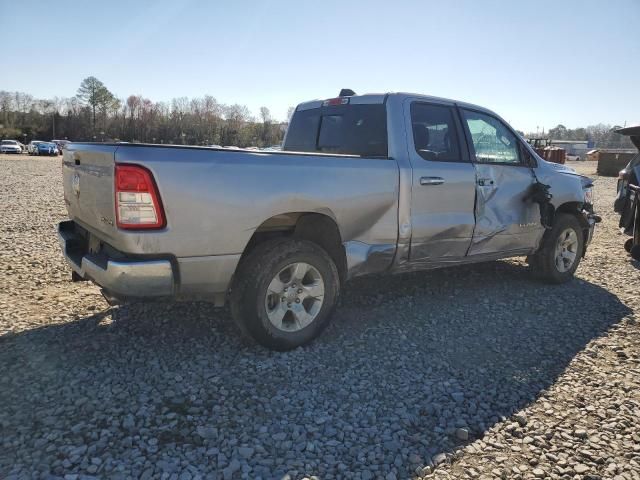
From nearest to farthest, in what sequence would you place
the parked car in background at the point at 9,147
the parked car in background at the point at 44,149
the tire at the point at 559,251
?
the tire at the point at 559,251 < the parked car in background at the point at 9,147 < the parked car in background at the point at 44,149

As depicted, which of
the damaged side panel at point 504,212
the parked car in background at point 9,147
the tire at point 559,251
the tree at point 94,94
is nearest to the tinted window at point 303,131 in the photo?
the damaged side panel at point 504,212

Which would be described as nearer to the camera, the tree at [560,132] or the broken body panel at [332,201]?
the broken body panel at [332,201]

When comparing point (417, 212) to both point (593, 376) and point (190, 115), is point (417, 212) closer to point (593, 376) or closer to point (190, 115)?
point (593, 376)

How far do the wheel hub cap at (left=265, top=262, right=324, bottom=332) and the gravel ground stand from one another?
0.83 ft

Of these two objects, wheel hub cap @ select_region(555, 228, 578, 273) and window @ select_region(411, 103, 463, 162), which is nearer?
window @ select_region(411, 103, 463, 162)

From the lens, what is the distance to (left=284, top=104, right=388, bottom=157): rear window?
4395 mm

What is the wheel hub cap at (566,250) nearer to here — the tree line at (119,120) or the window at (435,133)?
the window at (435,133)

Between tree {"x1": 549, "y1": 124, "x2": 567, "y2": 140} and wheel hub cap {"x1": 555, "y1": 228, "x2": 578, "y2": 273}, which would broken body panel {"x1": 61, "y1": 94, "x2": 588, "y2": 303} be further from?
tree {"x1": 549, "y1": 124, "x2": 567, "y2": 140}

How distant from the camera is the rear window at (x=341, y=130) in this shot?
4.39m

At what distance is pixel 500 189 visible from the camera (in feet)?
16.5

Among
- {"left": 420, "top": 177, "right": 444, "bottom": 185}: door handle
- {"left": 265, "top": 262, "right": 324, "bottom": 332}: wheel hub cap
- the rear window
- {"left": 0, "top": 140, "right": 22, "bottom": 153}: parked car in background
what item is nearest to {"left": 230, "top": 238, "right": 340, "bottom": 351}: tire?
{"left": 265, "top": 262, "right": 324, "bottom": 332}: wheel hub cap

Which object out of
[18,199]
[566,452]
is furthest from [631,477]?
[18,199]

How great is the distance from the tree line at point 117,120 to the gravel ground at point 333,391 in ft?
240

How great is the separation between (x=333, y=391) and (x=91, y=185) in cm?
217
